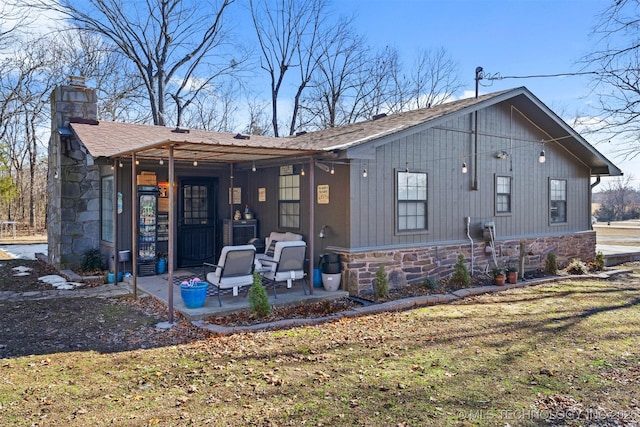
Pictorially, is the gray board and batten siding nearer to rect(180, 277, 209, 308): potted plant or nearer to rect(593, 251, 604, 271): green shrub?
rect(593, 251, 604, 271): green shrub

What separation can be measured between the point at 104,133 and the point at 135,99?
39.6 feet

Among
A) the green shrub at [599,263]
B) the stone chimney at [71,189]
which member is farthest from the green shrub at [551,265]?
the stone chimney at [71,189]

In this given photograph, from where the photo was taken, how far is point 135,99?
68.4 feet

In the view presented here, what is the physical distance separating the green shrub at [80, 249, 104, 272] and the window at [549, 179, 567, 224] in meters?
10.6

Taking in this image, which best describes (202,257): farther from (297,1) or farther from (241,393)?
(297,1)

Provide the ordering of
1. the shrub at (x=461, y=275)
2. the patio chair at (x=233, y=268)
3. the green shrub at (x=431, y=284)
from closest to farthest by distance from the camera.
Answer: the patio chair at (x=233, y=268) → the green shrub at (x=431, y=284) → the shrub at (x=461, y=275)

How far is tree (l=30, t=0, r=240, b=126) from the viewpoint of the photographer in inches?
737

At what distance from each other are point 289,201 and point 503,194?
16.0 feet

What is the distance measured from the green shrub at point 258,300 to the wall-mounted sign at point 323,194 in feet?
8.09

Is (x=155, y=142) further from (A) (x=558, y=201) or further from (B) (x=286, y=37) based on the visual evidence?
(B) (x=286, y=37)

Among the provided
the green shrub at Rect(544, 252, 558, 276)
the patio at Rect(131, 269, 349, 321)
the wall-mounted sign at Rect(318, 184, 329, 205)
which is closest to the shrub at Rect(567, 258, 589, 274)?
the green shrub at Rect(544, 252, 558, 276)

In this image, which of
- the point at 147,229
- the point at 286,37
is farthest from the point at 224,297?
the point at 286,37

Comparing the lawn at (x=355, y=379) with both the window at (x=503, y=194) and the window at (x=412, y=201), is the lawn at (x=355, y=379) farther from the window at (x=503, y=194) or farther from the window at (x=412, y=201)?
the window at (x=503, y=194)

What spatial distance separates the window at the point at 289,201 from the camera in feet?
29.9
